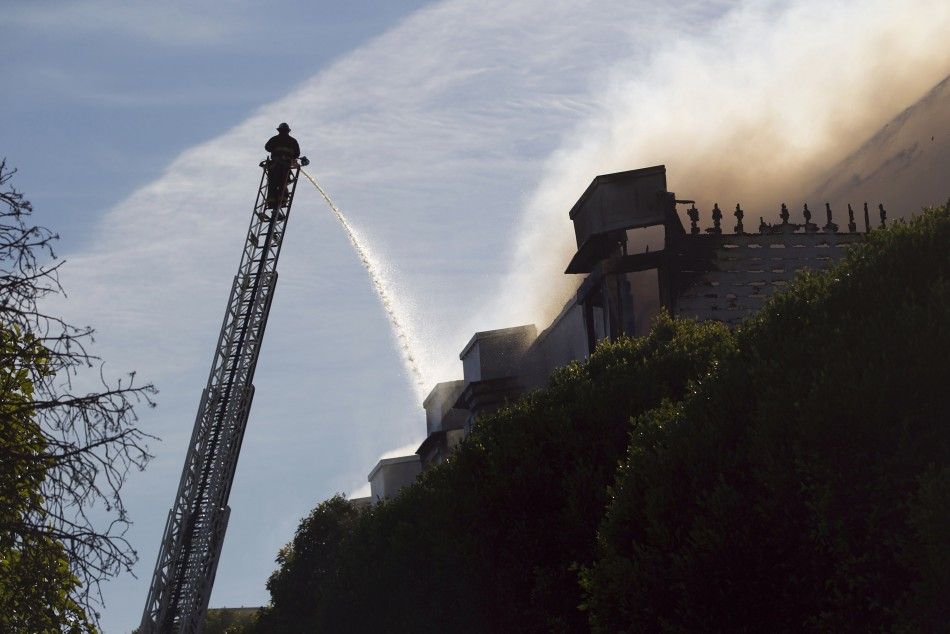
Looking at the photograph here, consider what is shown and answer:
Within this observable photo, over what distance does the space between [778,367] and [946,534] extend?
6.00 metres

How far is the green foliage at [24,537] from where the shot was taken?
1214 cm

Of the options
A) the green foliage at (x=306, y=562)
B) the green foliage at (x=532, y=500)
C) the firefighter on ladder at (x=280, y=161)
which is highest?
the firefighter on ladder at (x=280, y=161)

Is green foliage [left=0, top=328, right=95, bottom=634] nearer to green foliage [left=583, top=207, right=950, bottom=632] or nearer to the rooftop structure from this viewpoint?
green foliage [left=583, top=207, right=950, bottom=632]

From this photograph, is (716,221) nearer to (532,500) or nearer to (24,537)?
(532,500)

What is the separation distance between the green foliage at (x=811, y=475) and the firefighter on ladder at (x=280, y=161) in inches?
1070

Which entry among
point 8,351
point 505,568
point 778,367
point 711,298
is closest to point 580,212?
point 711,298

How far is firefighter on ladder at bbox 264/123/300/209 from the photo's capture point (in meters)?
51.0

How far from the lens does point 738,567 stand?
74.9ft

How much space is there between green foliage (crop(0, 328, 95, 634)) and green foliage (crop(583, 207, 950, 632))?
37.7 ft

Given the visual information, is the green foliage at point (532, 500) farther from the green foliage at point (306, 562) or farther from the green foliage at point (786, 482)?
the green foliage at point (306, 562)

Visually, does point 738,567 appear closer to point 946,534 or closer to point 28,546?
point 946,534

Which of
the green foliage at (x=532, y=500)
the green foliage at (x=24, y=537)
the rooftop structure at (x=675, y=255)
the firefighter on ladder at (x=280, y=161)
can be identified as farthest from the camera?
the rooftop structure at (x=675, y=255)

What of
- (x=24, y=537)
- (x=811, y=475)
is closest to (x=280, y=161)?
(x=811, y=475)

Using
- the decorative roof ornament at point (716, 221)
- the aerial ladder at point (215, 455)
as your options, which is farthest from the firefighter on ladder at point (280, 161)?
the decorative roof ornament at point (716, 221)
